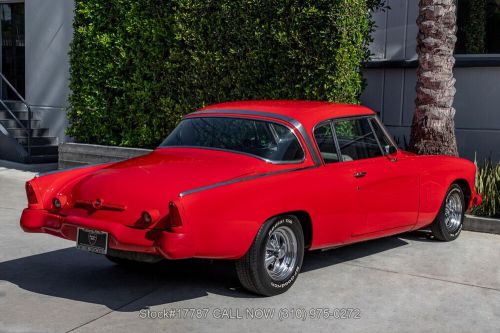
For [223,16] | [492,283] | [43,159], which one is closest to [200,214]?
[492,283]

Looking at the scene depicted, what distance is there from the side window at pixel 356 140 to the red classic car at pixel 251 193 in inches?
0.5

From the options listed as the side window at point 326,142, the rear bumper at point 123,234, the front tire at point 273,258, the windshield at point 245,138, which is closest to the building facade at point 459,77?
the side window at point 326,142

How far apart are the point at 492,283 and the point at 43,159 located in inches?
426

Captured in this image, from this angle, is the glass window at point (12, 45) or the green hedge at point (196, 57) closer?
the green hedge at point (196, 57)

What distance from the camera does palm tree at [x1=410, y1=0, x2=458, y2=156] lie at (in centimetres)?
955

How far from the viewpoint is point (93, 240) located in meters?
5.61

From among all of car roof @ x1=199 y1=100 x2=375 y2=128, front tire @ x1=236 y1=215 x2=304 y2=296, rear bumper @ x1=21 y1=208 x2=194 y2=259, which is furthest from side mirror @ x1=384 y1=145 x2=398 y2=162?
rear bumper @ x1=21 y1=208 x2=194 y2=259

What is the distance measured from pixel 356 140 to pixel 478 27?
659 cm

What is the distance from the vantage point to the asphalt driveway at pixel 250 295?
17.4 ft

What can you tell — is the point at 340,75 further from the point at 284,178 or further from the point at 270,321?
the point at 270,321

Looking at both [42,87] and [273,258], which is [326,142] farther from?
[42,87]

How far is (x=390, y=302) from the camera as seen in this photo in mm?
5863

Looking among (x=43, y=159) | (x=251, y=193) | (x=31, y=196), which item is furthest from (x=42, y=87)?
(x=251, y=193)

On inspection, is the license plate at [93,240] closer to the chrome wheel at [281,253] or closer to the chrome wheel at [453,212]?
the chrome wheel at [281,253]
